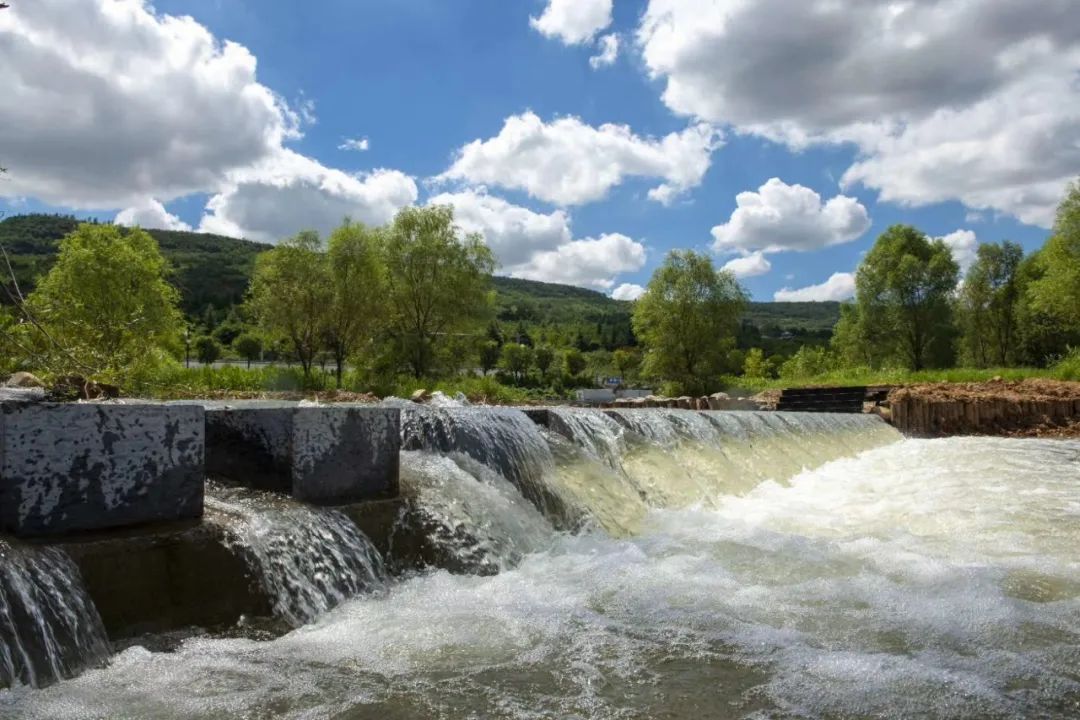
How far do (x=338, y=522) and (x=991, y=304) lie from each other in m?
46.8

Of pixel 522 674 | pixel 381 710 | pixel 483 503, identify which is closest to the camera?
pixel 381 710

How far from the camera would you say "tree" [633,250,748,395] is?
32969 millimetres

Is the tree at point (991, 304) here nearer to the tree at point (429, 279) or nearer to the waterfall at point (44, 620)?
the tree at point (429, 279)

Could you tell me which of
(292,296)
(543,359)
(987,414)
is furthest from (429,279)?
(543,359)

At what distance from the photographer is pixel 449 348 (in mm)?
30234

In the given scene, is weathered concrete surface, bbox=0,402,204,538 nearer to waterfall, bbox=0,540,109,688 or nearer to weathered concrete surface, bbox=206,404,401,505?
waterfall, bbox=0,540,109,688

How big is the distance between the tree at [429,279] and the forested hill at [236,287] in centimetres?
411

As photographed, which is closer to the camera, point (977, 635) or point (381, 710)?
point (381, 710)

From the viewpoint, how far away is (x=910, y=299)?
119 ft

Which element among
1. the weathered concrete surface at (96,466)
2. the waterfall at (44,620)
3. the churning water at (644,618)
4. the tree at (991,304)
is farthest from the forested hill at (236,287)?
the tree at (991,304)

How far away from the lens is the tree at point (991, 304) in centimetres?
4144

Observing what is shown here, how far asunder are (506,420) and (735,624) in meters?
3.20

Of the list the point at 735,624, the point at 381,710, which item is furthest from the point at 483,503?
the point at 381,710

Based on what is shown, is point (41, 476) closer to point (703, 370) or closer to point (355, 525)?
point (355, 525)
